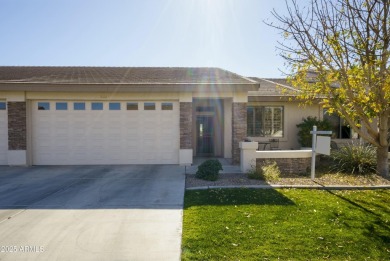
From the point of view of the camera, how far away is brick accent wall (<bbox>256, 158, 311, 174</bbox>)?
10.1 metres

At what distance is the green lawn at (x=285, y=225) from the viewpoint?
13.4 feet

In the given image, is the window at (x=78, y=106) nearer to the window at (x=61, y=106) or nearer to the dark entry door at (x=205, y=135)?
the window at (x=61, y=106)

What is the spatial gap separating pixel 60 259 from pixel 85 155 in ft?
28.4

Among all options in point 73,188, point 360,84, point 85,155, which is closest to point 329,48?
point 360,84

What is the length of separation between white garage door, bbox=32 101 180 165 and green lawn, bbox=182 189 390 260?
5.09m

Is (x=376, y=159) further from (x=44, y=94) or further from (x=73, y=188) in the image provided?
(x=44, y=94)

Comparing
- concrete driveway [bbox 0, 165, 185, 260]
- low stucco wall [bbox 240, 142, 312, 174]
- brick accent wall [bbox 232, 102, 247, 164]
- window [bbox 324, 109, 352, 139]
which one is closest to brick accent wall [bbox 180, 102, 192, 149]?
brick accent wall [bbox 232, 102, 247, 164]

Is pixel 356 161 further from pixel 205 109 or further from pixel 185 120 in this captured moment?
pixel 205 109

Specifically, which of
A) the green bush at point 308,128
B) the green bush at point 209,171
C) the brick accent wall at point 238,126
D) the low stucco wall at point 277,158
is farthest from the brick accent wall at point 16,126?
the green bush at point 308,128

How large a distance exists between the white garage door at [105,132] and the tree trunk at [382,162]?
7562mm

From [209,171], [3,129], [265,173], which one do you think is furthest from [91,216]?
[3,129]

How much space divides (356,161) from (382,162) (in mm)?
787

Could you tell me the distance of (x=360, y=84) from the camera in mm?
8516

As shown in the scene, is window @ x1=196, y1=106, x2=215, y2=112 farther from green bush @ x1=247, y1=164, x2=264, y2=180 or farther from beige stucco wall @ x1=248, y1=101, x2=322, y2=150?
green bush @ x1=247, y1=164, x2=264, y2=180
